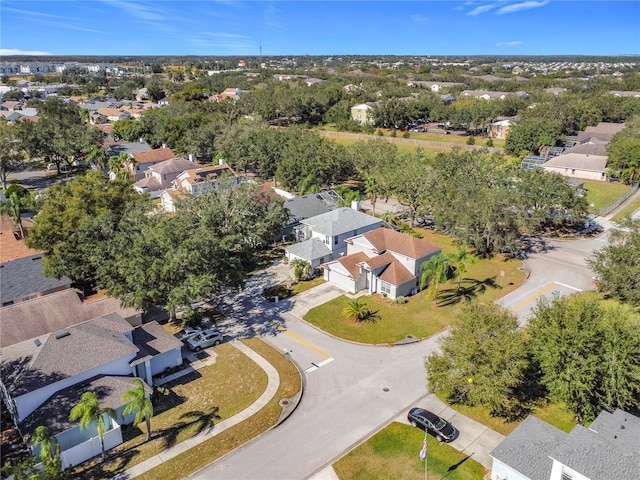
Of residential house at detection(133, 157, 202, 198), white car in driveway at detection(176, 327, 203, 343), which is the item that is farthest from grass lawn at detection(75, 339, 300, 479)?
residential house at detection(133, 157, 202, 198)

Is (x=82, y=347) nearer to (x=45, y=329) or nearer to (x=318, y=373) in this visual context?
(x=45, y=329)

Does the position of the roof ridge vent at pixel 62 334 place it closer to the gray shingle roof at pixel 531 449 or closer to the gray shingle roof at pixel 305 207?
the gray shingle roof at pixel 531 449

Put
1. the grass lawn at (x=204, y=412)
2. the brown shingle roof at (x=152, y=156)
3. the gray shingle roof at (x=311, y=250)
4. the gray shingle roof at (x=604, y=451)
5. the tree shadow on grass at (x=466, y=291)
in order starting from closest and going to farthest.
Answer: the gray shingle roof at (x=604, y=451) → the grass lawn at (x=204, y=412) → the tree shadow on grass at (x=466, y=291) → the gray shingle roof at (x=311, y=250) → the brown shingle roof at (x=152, y=156)

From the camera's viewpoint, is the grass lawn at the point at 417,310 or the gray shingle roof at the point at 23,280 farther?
the gray shingle roof at the point at 23,280

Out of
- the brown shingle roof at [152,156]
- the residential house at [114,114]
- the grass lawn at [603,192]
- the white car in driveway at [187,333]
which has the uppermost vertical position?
the residential house at [114,114]

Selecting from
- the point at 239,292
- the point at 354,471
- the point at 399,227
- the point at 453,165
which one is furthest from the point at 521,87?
the point at 354,471

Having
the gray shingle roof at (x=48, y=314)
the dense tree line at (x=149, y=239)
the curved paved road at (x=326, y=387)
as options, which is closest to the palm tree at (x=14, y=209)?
the dense tree line at (x=149, y=239)
